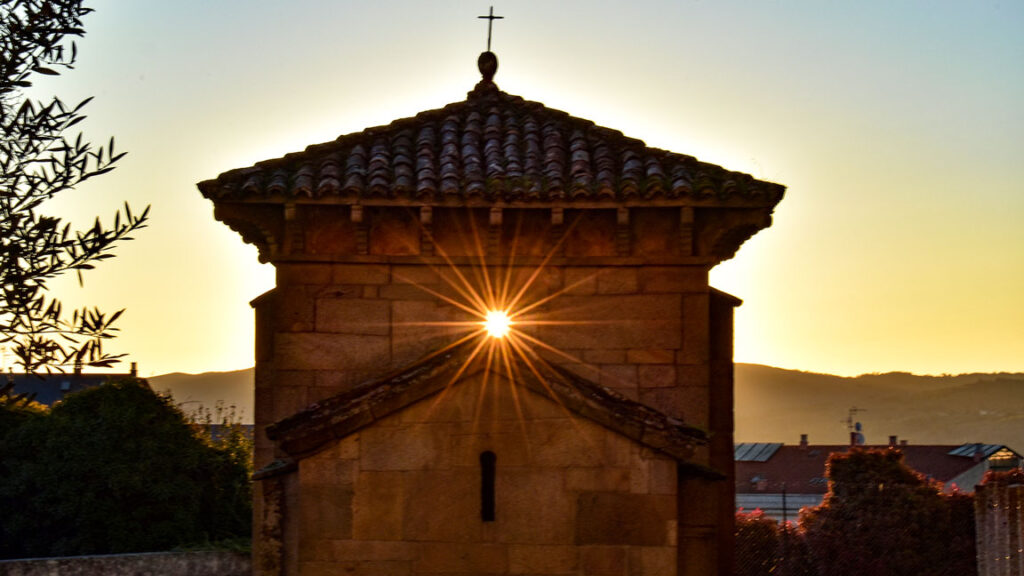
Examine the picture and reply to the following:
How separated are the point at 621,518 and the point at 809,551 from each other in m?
22.6

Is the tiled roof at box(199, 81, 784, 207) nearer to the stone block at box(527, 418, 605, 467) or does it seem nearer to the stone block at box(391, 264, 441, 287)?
the stone block at box(391, 264, 441, 287)

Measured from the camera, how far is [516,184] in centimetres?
1374

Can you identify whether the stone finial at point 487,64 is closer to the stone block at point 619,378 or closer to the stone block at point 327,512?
the stone block at point 619,378

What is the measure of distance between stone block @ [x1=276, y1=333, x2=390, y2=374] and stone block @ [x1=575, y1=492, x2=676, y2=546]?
2.80 m

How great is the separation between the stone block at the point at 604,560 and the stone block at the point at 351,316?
10.4 feet

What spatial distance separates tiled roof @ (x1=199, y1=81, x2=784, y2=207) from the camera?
13695mm

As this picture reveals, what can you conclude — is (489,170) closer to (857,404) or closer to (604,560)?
(604,560)

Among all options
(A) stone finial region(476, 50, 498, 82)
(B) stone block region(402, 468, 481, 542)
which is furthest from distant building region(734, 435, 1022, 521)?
(B) stone block region(402, 468, 481, 542)

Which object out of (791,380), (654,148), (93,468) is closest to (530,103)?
(654,148)

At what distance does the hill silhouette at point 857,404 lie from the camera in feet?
473

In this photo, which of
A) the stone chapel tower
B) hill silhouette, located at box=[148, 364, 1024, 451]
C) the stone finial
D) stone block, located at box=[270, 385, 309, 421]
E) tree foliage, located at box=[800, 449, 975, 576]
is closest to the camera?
the stone chapel tower

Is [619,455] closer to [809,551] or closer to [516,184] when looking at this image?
[516,184]

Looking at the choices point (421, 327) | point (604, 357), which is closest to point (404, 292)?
point (421, 327)

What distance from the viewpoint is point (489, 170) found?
14031 millimetres
